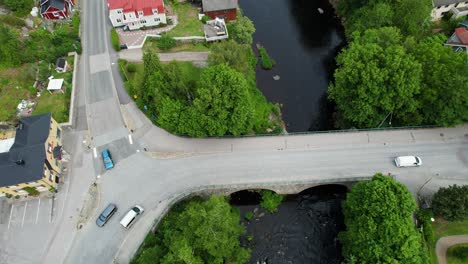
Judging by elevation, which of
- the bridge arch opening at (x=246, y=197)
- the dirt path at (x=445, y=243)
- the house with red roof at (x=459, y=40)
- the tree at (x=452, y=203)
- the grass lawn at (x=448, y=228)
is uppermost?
the house with red roof at (x=459, y=40)

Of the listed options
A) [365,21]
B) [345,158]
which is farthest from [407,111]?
[365,21]

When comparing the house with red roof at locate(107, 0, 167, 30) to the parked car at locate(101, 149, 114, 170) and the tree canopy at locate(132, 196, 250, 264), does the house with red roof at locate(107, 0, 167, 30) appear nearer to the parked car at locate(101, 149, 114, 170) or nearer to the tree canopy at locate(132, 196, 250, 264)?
the parked car at locate(101, 149, 114, 170)

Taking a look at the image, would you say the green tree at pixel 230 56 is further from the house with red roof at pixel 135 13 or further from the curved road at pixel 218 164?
the house with red roof at pixel 135 13

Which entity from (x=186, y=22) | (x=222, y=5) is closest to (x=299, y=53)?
(x=222, y=5)

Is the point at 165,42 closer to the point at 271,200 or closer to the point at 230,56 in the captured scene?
the point at 230,56

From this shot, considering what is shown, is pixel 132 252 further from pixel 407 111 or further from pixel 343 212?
pixel 407 111

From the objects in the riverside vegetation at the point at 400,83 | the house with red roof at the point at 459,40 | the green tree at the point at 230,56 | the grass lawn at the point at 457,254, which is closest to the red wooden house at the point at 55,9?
the green tree at the point at 230,56
